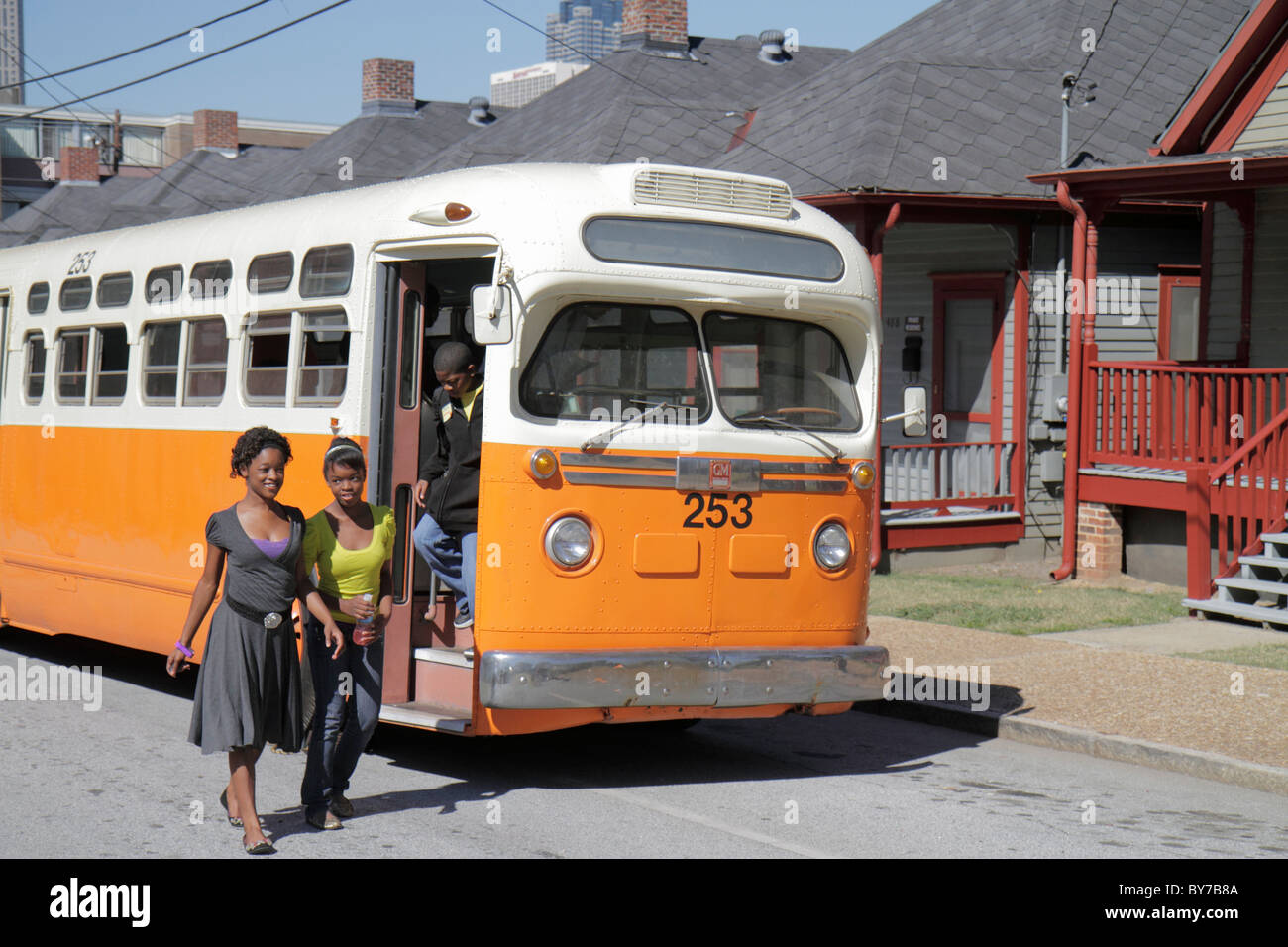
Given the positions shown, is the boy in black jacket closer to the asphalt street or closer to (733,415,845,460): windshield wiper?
the asphalt street

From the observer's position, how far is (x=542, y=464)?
7.52 meters

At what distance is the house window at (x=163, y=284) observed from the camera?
33.0ft

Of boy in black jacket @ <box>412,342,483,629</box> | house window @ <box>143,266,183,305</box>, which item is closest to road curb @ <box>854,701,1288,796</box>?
boy in black jacket @ <box>412,342,483,629</box>

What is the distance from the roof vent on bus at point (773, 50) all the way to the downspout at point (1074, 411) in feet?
46.2

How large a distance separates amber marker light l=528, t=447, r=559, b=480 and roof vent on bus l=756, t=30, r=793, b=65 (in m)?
23.1

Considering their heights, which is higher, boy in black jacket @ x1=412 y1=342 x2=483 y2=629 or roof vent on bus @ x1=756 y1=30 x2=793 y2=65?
roof vent on bus @ x1=756 y1=30 x2=793 y2=65

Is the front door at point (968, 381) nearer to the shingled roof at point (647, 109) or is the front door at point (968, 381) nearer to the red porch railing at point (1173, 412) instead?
the red porch railing at point (1173, 412)

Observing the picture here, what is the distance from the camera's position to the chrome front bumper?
7379mm

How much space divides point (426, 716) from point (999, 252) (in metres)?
12.0

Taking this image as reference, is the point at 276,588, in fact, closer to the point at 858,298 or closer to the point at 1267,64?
the point at 858,298

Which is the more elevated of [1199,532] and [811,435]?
[811,435]

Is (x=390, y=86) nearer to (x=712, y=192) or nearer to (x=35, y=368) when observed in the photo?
(x=35, y=368)

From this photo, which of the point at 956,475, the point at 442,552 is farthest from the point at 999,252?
the point at 442,552
